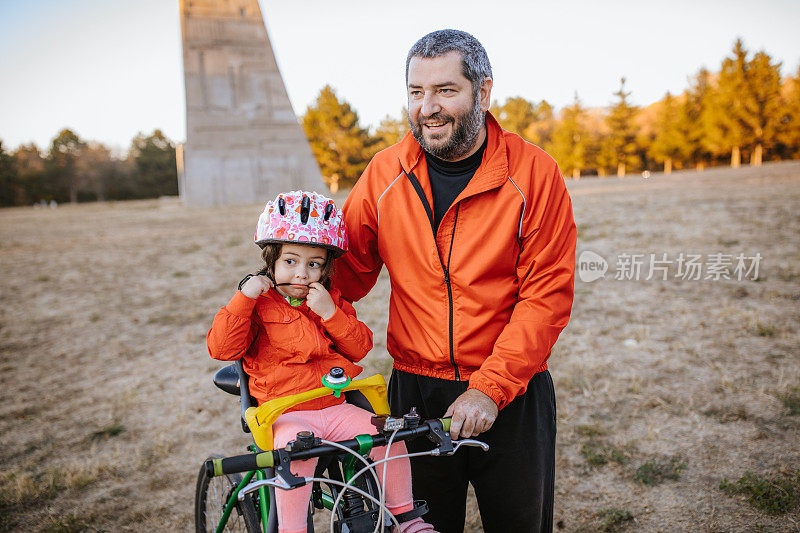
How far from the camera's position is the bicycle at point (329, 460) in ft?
5.61

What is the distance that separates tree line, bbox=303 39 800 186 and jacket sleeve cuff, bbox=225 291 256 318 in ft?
119

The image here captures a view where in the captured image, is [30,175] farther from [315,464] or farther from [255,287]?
[315,464]

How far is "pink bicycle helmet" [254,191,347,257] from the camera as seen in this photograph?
247cm

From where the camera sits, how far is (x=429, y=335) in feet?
8.37

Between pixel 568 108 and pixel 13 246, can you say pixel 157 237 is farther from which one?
pixel 568 108

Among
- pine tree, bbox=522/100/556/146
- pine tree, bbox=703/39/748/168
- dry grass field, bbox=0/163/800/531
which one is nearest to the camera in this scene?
dry grass field, bbox=0/163/800/531

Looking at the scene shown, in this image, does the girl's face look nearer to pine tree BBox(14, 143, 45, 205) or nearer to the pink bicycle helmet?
the pink bicycle helmet

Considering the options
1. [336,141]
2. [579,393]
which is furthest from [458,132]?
[336,141]

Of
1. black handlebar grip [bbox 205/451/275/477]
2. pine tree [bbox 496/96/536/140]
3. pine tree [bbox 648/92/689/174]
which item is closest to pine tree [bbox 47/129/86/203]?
pine tree [bbox 496/96/536/140]

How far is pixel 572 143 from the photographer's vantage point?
52.4m

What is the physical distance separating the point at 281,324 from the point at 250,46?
76.4ft

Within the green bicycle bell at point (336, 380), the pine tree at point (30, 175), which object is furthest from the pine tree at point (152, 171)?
the green bicycle bell at point (336, 380)

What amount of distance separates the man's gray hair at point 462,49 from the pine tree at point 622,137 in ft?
170

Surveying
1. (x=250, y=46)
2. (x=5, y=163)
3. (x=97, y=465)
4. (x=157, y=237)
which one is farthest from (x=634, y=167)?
(x=5, y=163)
